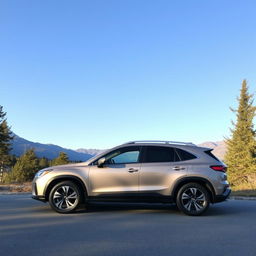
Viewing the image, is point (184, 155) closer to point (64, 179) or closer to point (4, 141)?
point (64, 179)

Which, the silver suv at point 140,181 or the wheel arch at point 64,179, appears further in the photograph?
the wheel arch at point 64,179

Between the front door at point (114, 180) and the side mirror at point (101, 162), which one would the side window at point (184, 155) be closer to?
the front door at point (114, 180)

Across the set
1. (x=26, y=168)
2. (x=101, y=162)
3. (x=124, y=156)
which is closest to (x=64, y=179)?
(x=101, y=162)

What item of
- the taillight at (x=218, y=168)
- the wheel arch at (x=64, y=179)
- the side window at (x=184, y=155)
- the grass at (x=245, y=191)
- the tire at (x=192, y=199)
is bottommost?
the grass at (x=245, y=191)

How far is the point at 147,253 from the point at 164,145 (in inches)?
150

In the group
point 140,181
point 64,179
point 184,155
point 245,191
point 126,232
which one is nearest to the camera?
point 126,232

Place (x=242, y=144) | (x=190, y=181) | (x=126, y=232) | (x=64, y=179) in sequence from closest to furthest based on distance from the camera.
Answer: (x=126, y=232)
(x=190, y=181)
(x=64, y=179)
(x=242, y=144)

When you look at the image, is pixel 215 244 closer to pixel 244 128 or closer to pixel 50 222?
pixel 50 222

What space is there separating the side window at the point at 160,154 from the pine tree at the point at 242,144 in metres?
32.5

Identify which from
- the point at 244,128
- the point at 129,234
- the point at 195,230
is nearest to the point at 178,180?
the point at 195,230

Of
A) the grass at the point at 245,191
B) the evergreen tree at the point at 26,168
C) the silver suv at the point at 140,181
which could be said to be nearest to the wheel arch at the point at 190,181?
the silver suv at the point at 140,181

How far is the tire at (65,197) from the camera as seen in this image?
7945 millimetres

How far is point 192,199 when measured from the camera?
25.8 ft

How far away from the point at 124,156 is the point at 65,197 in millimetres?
1786
